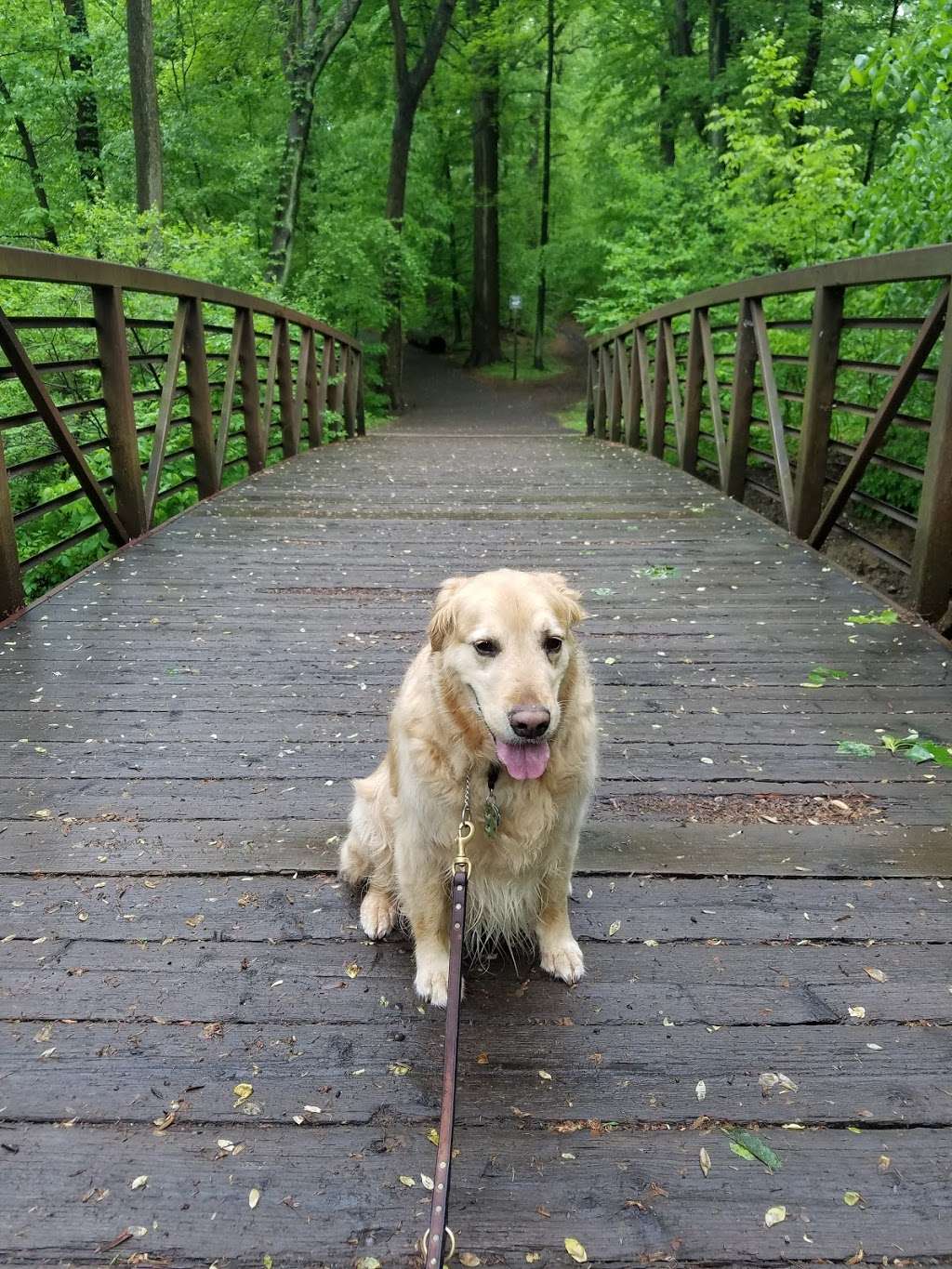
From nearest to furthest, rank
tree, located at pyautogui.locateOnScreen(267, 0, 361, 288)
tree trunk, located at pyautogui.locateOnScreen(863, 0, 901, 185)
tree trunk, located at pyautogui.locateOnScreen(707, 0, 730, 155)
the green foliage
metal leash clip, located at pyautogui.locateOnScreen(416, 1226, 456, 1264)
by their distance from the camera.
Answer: metal leash clip, located at pyautogui.locateOnScreen(416, 1226, 456, 1264)
the green foliage
tree, located at pyautogui.locateOnScreen(267, 0, 361, 288)
tree trunk, located at pyautogui.locateOnScreen(863, 0, 901, 185)
tree trunk, located at pyautogui.locateOnScreen(707, 0, 730, 155)

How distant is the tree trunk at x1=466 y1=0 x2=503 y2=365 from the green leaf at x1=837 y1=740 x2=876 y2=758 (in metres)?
23.2

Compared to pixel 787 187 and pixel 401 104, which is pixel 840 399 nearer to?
pixel 787 187

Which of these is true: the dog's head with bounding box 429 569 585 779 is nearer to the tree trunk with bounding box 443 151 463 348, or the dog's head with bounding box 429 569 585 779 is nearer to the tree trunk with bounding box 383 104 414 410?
the tree trunk with bounding box 383 104 414 410

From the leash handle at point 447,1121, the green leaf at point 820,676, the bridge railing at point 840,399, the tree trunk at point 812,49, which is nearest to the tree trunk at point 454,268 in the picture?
the tree trunk at point 812,49

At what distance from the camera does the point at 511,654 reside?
1816 mm

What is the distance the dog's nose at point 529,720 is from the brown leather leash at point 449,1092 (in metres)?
0.24

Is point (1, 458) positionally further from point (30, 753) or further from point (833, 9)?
point (833, 9)

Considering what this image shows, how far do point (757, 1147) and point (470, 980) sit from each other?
0.70 m

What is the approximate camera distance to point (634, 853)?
2447 millimetres

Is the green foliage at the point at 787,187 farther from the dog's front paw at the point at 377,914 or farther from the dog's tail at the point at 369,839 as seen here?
the dog's front paw at the point at 377,914

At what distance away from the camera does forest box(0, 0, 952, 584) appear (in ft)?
30.7

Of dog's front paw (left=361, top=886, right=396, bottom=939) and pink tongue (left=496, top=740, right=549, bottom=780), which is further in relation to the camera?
dog's front paw (left=361, top=886, right=396, bottom=939)

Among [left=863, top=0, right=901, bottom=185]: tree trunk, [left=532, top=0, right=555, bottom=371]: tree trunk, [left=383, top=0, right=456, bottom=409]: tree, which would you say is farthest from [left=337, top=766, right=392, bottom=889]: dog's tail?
[left=532, top=0, right=555, bottom=371]: tree trunk

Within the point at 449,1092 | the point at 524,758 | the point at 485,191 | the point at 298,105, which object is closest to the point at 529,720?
the point at 524,758
